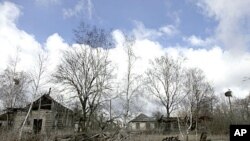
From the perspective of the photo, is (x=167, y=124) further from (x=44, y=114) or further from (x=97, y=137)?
(x=97, y=137)

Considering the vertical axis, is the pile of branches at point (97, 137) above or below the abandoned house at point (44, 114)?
below

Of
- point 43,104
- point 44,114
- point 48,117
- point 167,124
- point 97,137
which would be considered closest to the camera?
point 97,137

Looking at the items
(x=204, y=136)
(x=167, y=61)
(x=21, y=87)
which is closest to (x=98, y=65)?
(x=21, y=87)

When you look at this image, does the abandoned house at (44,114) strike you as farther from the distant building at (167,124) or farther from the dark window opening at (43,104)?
the distant building at (167,124)

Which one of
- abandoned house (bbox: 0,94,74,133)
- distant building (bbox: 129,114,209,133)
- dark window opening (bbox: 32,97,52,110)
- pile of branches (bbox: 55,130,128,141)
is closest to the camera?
pile of branches (bbox: 55,130,128,141)

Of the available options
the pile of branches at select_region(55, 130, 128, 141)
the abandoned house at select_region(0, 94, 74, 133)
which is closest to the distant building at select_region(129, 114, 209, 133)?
the pile of branches at select_region(55, 130, 128, 141)

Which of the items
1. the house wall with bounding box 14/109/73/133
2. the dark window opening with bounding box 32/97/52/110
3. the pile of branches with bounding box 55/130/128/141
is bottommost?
the pile of branches with bounding box 55/130/128/141

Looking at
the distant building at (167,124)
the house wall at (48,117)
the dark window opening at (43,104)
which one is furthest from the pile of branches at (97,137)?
the dark window opening at (43,104)

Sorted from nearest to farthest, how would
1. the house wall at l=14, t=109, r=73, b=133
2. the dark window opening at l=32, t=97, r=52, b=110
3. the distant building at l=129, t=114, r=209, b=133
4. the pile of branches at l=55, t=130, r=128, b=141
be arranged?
the pile of branches at l=55, t=130, r=128, b=141
the distant building at l=129, t=114, r=209, b=133
the house wall at l=14, t=109, r=73, b=133
the dark window opening at l=32, t=97, r=52, b=110

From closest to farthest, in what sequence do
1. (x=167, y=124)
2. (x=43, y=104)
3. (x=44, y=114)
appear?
1. (x=44, y=114)
2. (x=43, y=104)
3. (x=167, y=124)

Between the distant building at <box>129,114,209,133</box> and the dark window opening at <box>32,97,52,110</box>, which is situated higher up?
the dark window opening at <box>32,97,52,110</box>

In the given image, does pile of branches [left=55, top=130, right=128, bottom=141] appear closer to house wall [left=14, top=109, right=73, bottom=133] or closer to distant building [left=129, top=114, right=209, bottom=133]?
distant building [left=129, top=114, right=209, bottom=133]

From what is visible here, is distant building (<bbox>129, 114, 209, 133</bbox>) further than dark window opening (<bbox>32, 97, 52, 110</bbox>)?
No

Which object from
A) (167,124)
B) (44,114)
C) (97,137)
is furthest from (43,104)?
(167,124)
